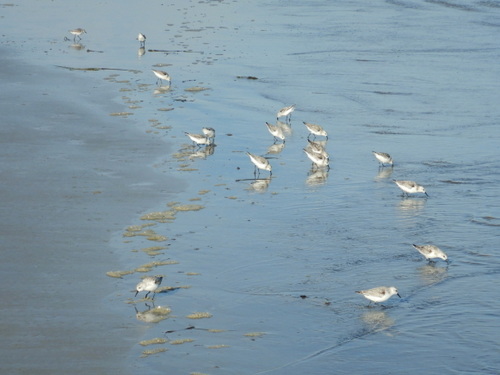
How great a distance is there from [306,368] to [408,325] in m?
1.85

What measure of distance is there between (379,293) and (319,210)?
4.34 metres

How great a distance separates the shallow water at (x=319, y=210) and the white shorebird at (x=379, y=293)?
178 millimetres

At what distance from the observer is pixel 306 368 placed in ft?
33.4

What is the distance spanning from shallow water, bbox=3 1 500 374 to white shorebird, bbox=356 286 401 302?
0.58 feet

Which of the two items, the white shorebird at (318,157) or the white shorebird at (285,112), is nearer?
the white shorebird at (318,157)

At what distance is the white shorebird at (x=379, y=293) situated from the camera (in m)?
11.7

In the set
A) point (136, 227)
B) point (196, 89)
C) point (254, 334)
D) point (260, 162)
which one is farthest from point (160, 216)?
point (196, 89)

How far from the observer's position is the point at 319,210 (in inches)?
628

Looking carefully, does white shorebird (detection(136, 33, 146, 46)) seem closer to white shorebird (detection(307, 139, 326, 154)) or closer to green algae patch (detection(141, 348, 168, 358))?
white shorebird (detection(307, 139, 326, 154))

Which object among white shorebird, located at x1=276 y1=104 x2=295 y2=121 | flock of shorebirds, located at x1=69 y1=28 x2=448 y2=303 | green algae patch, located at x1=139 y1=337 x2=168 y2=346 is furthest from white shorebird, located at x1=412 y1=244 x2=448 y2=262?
white shorebird, located at x1=276 y1=104 x2=295 y2=121

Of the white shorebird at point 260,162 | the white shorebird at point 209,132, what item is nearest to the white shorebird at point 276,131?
the white shorebird at point 209,132

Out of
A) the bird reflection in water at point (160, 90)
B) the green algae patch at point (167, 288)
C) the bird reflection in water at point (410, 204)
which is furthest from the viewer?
the bird reflection in water at point (160, 90)

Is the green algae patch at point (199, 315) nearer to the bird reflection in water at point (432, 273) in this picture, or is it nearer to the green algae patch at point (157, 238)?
the green algae patch at point (157, 238)

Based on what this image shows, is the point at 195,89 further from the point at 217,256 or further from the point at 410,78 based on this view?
the point at 217,256
